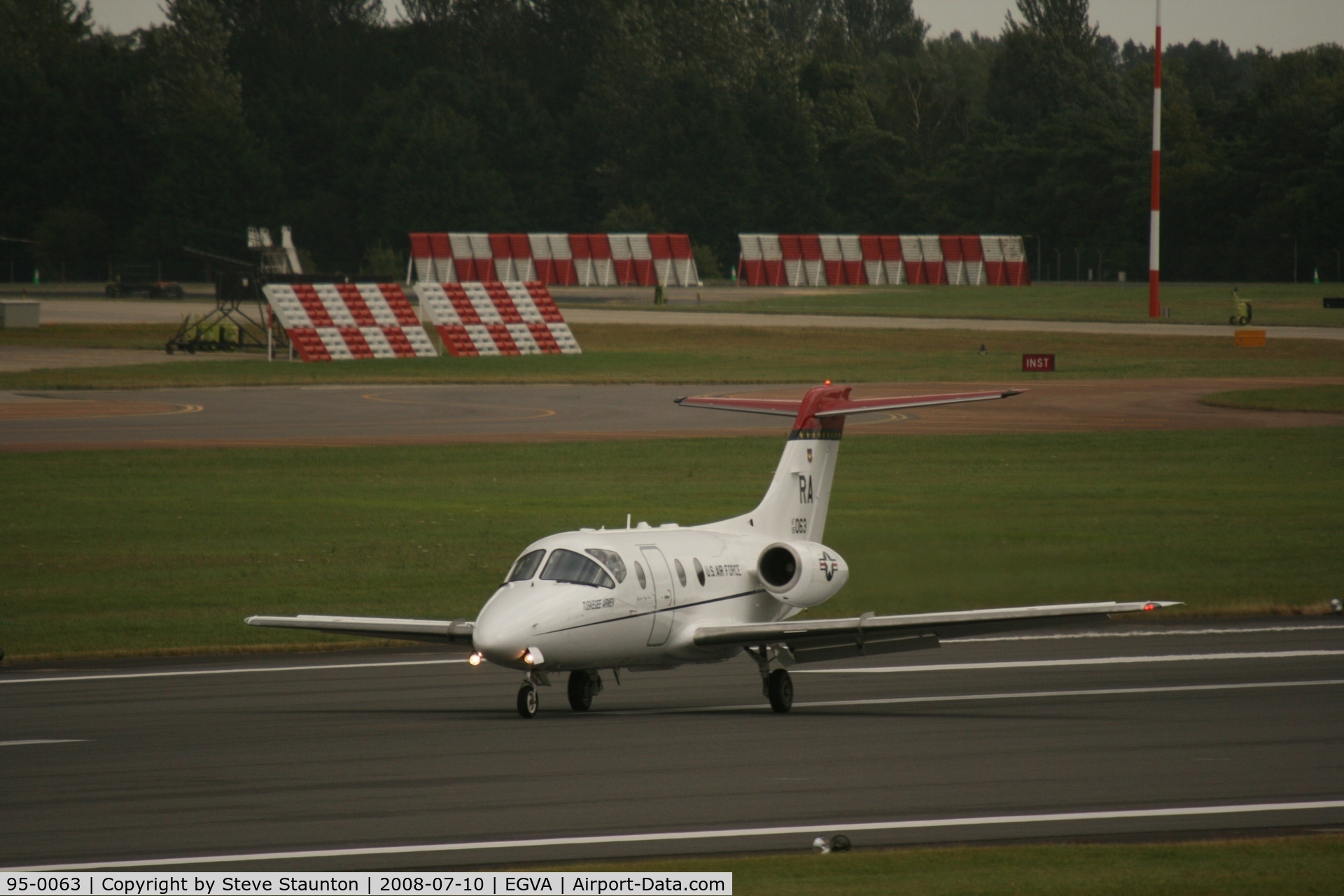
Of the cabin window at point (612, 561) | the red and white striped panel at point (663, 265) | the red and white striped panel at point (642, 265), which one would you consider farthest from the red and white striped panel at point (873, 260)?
the cabin window at point (612, 561)

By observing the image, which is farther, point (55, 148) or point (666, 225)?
point (666, 225)

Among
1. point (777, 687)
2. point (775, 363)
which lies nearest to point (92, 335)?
point (775, 363)

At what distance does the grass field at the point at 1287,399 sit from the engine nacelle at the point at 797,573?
4465cm

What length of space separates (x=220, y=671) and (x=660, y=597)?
794 centimetres

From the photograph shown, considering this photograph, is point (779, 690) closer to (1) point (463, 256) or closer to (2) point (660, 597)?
(2) point (660, 597)

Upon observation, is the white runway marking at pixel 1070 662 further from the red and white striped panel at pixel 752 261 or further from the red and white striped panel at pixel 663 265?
the red and white striped panel at pixel 752 261

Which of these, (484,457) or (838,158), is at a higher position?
(838,158)

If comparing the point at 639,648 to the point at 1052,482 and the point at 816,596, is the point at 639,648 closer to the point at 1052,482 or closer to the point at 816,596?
the point at 816,596

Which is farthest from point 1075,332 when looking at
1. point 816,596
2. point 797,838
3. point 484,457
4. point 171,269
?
point 171,269

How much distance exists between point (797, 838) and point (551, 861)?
7.89ft

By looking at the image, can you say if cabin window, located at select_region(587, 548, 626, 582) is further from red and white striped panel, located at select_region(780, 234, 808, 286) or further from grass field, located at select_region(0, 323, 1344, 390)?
red and white striped panel, located at select_region(780, 234, 808, 286)

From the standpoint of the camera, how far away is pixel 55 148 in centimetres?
16650

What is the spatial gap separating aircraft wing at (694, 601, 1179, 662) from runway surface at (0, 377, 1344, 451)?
113ft

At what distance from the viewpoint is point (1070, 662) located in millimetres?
26734
